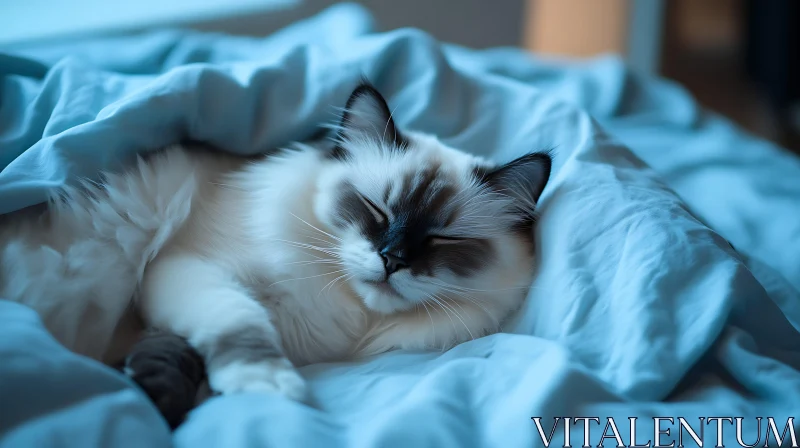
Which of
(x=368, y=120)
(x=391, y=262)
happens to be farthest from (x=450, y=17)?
(x=391, y=262)

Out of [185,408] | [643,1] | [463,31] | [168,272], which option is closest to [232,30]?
[463,31]

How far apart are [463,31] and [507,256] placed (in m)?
2.54

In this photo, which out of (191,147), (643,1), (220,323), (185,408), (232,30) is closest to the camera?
(185,408)

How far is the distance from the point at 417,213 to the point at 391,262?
121 mm

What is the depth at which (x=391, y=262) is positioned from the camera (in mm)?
1156

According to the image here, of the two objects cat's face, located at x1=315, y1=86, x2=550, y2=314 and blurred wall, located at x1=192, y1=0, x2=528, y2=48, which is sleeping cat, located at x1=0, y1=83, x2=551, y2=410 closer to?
cat's face, located at x1=315, y1=86, x2=550, y2=314

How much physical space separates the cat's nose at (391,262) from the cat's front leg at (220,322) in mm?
222

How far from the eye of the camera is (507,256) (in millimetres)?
1282

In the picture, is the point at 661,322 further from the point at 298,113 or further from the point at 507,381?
the point at 298,113

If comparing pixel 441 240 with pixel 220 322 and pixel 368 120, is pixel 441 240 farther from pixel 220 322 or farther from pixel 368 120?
pixel 220 322

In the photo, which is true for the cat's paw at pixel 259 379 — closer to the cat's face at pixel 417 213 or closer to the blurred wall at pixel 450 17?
the cat's face at pixel 417 213

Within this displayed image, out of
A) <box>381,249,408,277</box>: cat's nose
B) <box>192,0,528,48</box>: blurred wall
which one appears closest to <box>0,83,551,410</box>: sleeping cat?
<box>381,249,408,277</box>: cat's nose

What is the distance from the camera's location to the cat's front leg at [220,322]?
994 mm

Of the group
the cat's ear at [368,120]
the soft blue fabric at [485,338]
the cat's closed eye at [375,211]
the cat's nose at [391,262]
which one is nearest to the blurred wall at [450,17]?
the soft blue fabric at [485,338]
